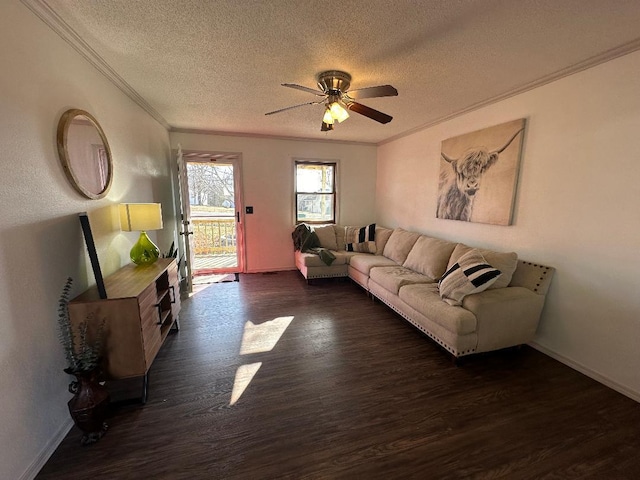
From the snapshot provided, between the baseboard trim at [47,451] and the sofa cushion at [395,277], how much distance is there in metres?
2.83

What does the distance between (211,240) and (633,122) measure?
20.4ft

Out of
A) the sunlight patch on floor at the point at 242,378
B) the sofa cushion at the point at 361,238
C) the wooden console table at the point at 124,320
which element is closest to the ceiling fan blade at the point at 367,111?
the wooden console table at the point at 124,320

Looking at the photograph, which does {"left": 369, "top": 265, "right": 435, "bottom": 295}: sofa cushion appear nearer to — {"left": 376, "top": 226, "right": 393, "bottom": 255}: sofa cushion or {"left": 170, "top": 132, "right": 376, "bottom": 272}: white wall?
{"left": 376, "top": 226, "right": 393, "bottom": 255}: sofa cushion

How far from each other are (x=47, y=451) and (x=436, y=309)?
108 inches

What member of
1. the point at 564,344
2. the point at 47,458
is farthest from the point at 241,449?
the point at 564,344

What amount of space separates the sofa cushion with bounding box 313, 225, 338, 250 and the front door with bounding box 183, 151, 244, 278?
138cm

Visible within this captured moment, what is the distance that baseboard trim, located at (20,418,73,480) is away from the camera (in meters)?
1.36

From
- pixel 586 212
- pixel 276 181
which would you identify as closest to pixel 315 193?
pixel 276 181

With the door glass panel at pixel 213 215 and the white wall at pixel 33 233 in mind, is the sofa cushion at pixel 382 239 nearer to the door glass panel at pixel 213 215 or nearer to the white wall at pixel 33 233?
the door glass panel at pixel 213 215

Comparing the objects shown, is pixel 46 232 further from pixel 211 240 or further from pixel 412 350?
pixel 211 240

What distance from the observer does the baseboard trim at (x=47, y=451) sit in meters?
1.36

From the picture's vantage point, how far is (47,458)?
1475 millimetres

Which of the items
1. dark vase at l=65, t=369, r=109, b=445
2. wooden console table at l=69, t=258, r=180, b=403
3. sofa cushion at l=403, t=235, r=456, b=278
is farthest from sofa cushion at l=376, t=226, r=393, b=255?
dark vase at l=65, t=369, r=109, b=445

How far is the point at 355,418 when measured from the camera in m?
1.77
